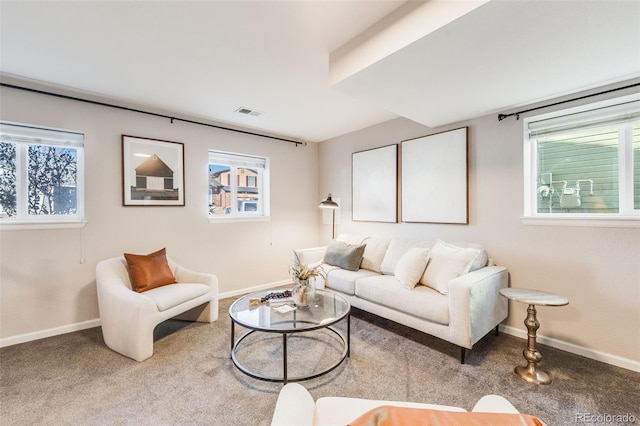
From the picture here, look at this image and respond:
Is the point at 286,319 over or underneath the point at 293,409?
underneath

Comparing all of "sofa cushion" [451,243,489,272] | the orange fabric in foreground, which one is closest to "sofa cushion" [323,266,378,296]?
"sofa cushion" [451,243,489,272]

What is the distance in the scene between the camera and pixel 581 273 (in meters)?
2.35

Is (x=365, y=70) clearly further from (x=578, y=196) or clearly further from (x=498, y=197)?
(x=578, y=196)

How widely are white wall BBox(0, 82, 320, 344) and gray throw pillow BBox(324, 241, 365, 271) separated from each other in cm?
119

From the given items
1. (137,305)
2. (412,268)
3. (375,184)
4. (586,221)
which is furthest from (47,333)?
(586,221)

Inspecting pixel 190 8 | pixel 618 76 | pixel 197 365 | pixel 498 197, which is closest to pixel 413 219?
pixel 498 197

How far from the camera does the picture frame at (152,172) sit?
10.3ft

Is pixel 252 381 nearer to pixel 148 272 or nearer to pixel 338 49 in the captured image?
pixel 148 272

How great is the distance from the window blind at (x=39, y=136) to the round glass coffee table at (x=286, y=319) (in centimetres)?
245

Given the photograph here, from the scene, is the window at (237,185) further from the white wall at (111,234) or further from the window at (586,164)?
the window at (586,164)

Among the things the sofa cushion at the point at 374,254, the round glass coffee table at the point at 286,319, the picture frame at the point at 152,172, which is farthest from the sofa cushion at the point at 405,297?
the picture frame at the point at 152,172

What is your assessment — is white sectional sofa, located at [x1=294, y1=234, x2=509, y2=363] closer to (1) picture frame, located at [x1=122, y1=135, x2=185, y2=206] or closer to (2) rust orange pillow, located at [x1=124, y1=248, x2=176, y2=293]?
(2) rust orange pillow, located at [x1=124, y1=248, x2=176, y2=293]

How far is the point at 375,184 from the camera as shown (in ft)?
13.1

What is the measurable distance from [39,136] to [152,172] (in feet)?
3.27
